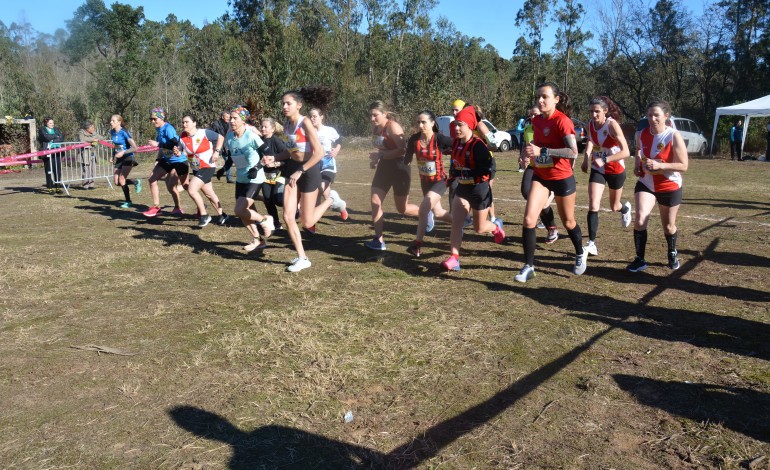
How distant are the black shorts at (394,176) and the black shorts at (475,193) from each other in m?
1.20

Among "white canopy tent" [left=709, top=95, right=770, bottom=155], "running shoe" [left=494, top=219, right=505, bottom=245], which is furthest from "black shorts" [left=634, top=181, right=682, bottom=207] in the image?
"white canopy tent" [left=709, top=95, right=770, bottom=155]

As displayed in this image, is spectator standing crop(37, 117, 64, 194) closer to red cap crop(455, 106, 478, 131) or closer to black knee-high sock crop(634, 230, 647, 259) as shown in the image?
red cap crop(455, 106, 478, 131)

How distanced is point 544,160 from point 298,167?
2732 mm

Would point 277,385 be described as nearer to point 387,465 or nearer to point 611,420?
point 387,465

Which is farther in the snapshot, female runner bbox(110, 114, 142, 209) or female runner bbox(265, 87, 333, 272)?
female runner bbox(110, 114, 142, 209)

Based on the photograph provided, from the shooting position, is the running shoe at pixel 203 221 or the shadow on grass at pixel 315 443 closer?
the shadow on grass at pixel 315 443

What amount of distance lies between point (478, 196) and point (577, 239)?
1.17m

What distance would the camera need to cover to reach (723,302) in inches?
211

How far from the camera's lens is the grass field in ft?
10.3

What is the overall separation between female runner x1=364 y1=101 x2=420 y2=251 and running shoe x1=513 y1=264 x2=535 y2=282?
5.90 feet

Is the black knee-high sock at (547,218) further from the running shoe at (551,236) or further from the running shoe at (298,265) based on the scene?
the running shoe at (298,265)

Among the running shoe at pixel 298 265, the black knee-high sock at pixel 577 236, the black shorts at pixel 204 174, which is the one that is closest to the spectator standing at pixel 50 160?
the black shorts at pixel 204 174

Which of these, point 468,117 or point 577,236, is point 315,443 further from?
point 468,117

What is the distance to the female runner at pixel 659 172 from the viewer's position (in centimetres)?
586
